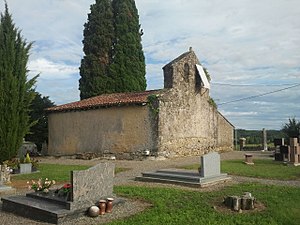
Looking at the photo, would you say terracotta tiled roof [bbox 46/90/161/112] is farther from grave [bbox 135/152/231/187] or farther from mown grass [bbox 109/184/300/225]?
mown grass [bbox 109/184/300/225]

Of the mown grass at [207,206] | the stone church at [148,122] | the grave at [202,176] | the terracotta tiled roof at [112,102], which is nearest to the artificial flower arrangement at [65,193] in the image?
the mown grass at [207,206]

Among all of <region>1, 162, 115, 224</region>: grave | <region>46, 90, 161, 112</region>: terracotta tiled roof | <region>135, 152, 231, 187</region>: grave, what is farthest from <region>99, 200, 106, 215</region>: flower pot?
<region>46, 90, 161, 112</region>: terracotta tiled roof

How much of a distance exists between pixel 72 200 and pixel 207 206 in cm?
356

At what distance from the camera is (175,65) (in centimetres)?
2481

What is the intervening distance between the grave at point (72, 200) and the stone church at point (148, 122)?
13342mm

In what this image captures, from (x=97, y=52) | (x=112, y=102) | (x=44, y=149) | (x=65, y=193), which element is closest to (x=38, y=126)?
(x=44, y=149)

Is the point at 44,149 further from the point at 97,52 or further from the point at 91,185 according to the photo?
the point at 91,185

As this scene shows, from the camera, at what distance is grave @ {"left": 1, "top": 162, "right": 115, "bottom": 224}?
27.3ft

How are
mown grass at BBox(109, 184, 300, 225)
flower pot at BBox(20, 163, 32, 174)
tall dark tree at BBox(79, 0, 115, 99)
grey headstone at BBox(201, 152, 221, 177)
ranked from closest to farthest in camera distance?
1. mown grass at BBox(109, 184, 300, 225)
2. grey headstone at BBox(201, 152, 221, 177)
3. flower pot at BBox(20, 163, 32, 174)
4. tall dark tree at BBox(79, 0, 115, 99)

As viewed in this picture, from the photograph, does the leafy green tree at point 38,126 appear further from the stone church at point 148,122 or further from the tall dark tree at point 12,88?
the tall dark tree at point 12,88

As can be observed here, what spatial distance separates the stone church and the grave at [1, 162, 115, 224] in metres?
13.3

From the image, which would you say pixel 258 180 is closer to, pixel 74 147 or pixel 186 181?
pixel 186 181

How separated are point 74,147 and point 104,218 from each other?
18.7 m

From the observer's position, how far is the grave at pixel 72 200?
27.3 ft
